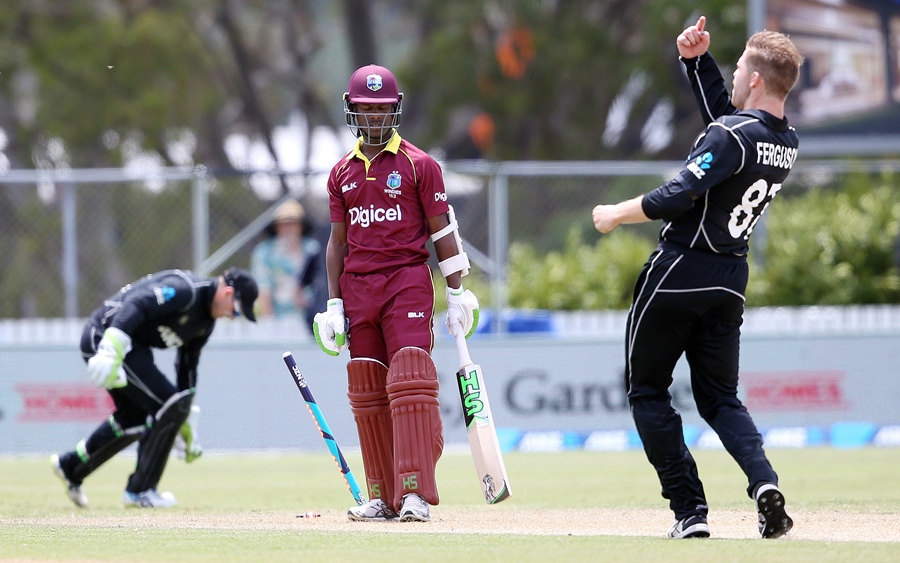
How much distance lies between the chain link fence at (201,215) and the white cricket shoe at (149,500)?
18.4 ft

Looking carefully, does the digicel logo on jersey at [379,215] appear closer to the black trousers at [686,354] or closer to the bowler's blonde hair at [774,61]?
the black trousers at [686,354]

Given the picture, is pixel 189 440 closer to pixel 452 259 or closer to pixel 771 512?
pixel 452 259

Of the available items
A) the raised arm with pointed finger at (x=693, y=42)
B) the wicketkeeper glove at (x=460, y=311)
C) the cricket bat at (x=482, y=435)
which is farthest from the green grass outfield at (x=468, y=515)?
the raised arm with pointed finger at (x=693, y=42)

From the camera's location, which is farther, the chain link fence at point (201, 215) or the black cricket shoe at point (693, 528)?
the chain link fence at point (201, 215)

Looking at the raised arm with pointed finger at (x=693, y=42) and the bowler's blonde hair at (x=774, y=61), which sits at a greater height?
the raised arm with pointed finger at (x=693, y=42)

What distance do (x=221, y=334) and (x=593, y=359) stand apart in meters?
3.96

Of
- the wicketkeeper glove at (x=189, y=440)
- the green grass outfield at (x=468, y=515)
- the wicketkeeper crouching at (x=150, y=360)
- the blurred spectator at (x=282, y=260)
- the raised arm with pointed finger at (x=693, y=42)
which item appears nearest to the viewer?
the green grass outfield at (x=468, y=515)

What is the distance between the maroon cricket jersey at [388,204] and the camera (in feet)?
23.6

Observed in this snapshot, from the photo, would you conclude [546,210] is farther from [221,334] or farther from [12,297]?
[12,297]

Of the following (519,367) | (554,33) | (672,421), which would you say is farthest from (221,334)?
(554,33)

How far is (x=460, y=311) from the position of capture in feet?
24.2

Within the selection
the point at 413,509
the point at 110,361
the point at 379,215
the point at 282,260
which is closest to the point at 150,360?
the point at 110,361

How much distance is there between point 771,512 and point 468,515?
2.15 m

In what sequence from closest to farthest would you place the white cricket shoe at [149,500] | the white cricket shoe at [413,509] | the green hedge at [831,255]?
the white cricket shoe at [413,509] < the white cricket shoe at [149,500] < the green hedge at [831,255]
